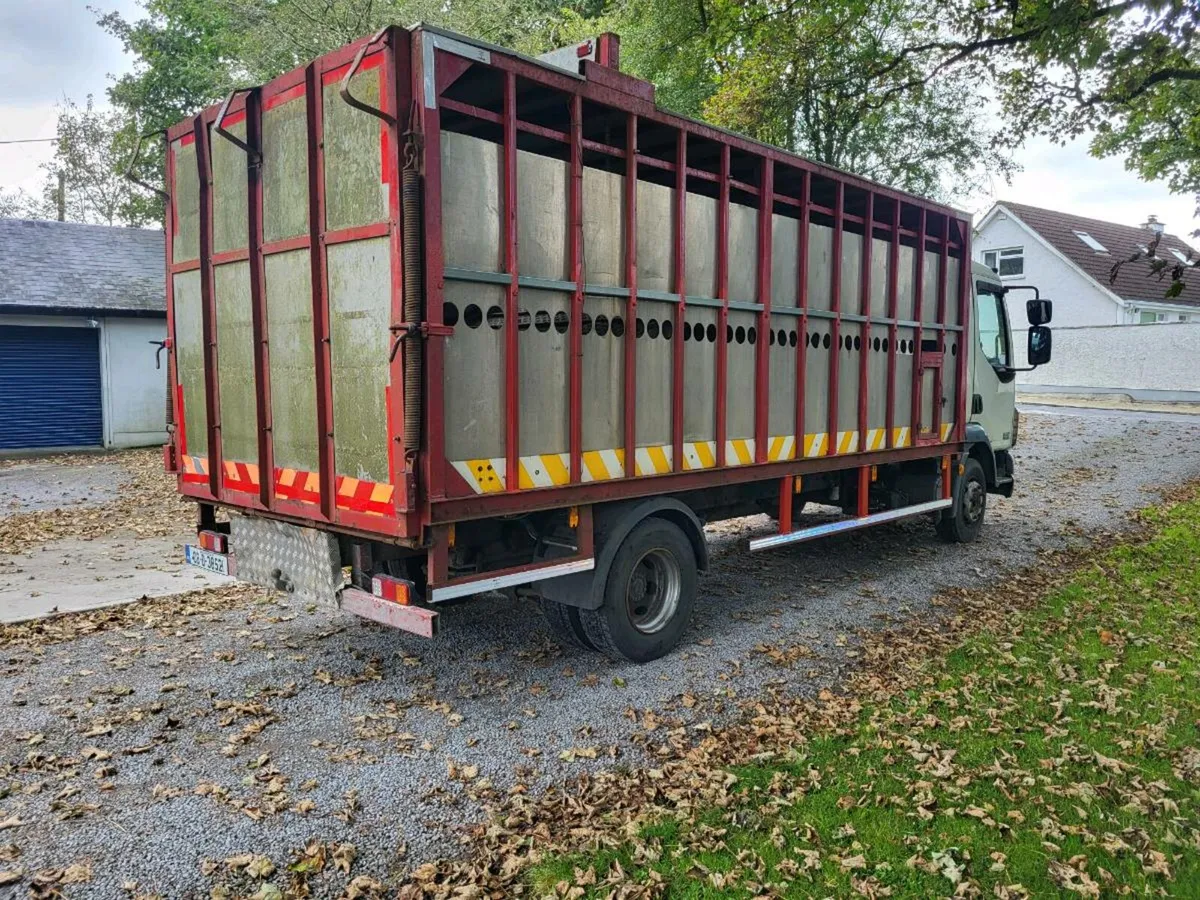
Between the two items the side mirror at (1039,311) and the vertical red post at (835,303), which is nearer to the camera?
the vertical red post at (835,303)

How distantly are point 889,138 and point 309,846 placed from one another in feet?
70.3

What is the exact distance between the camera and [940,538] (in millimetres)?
9859

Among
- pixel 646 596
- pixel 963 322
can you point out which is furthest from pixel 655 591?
pixel 963 322

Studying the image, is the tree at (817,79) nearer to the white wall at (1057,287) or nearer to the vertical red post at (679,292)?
the vertical red post at (679,292)

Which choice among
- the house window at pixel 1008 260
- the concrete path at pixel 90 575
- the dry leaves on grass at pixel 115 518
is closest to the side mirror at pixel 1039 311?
the concrete path at pixel 90 575

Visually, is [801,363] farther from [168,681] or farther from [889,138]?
[889,138]

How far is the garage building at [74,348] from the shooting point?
703 inches

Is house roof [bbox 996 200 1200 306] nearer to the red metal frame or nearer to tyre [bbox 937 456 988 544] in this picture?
tyre [bbox 937 456 988 544]

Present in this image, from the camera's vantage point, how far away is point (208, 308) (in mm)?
5758

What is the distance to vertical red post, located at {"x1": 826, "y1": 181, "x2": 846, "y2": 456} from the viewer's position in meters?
7.25

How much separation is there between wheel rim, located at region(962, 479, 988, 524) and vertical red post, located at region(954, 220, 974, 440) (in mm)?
742

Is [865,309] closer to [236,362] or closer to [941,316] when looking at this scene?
[941,316]

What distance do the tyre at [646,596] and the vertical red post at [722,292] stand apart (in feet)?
2.38

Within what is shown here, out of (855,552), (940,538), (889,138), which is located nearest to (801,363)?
(855,552)
